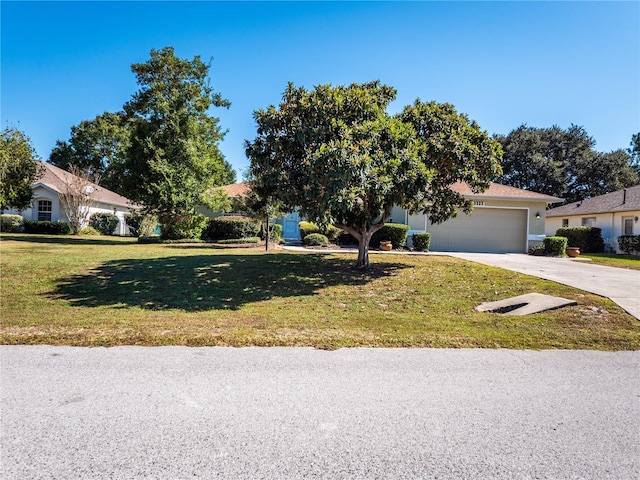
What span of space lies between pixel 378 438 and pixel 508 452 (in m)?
0.87

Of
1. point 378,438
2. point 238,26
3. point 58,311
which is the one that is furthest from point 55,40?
point 378,438

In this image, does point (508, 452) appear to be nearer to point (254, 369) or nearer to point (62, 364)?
point (254, 369)

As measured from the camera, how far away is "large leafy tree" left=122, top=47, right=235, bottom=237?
19.1m

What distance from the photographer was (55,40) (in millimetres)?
11469

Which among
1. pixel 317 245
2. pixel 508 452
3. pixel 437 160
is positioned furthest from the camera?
pixel 317 245

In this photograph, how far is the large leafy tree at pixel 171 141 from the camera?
62.6ft

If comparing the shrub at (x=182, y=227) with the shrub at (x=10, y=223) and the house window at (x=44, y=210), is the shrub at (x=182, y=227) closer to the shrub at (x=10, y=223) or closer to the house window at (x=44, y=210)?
the house window at (x=44, y=210)

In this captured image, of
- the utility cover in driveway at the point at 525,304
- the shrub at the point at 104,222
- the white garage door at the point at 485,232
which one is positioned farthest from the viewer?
the shrub at the point at 104,222

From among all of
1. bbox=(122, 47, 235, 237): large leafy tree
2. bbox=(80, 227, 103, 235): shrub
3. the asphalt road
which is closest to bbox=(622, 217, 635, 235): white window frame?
the asphalt road

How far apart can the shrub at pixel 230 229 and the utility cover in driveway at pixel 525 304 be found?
15114mm

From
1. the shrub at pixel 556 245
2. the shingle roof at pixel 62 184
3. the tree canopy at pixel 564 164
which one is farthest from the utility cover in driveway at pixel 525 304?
the tree canopy at pixel 564 164

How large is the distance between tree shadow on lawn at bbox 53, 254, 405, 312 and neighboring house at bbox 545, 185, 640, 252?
62.3 ft

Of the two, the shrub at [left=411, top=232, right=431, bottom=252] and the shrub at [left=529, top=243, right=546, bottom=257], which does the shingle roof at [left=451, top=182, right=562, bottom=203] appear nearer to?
the shrub at [left=529, top=243, right=546, bottom=257]

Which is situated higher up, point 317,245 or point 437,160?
point 437,160
